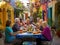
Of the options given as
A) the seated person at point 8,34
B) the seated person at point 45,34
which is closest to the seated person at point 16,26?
the seated person at point 8,34

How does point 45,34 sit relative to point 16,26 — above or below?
below

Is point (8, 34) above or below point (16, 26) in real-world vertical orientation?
below

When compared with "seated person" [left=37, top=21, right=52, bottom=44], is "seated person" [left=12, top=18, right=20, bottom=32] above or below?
above

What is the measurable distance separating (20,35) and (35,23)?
0.47 m

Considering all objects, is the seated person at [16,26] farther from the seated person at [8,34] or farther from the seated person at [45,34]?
the seated person at [45,34]

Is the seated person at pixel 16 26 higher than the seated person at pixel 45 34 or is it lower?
higher

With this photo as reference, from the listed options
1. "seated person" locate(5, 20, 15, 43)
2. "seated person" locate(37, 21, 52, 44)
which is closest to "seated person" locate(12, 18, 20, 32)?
"seated person" locate(5, 20, 15, 43)

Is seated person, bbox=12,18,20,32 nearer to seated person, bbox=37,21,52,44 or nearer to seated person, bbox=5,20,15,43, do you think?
seated person, bbox=5,20,15,43

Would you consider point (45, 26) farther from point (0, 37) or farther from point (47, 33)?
point (0, 37)

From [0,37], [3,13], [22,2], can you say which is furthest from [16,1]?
[0,37]

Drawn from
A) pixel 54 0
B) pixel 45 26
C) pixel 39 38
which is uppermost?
pixel 54 0

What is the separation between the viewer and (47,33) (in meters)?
4.23

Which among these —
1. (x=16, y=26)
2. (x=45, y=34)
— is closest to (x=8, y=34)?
(x=16, y=26)

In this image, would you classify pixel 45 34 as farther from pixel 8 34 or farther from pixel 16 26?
pixel 8 34
